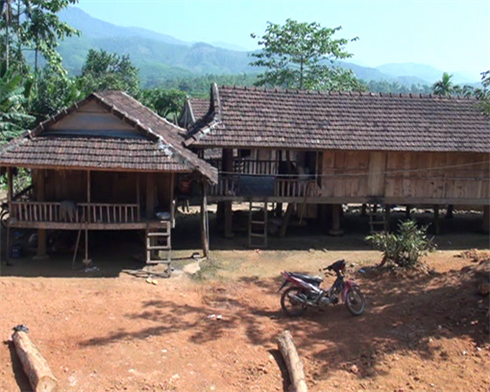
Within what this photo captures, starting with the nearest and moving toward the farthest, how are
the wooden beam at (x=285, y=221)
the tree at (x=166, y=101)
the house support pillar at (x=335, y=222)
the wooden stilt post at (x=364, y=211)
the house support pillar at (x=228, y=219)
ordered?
the house support pillar at (x=228, y=219), the wooden beam at (x=285, y=221), the house support pillar at (x=335, y=222), the wooden stilt post at (x=364, y=211), the tree at (x=166, y=101)

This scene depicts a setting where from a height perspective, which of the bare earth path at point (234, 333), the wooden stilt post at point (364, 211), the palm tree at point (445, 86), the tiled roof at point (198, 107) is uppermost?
the palm tree at point (445, 86)

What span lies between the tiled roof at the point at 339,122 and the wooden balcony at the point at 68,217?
335 centimetres

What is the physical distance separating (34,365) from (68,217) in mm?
6394

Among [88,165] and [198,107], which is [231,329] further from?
[198,107]

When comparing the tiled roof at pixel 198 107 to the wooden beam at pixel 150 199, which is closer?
the wooden beam at pixel 150 199

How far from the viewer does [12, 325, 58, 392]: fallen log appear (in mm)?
7191

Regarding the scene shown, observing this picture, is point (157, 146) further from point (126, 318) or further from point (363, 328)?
point (363, 328)

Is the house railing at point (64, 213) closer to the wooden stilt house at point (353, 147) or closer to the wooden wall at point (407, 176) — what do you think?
the wooden stilt house at point (353, 147)

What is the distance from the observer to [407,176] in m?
17.1

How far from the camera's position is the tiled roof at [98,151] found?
12.7 meters

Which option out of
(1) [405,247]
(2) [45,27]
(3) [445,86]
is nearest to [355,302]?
(1) [405,247]

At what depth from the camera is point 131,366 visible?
26.5 ft

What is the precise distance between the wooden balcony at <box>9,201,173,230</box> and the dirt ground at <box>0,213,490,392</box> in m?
1.16

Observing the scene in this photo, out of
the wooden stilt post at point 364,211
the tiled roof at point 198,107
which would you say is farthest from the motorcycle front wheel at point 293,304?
the tiled roof at point 198,107
